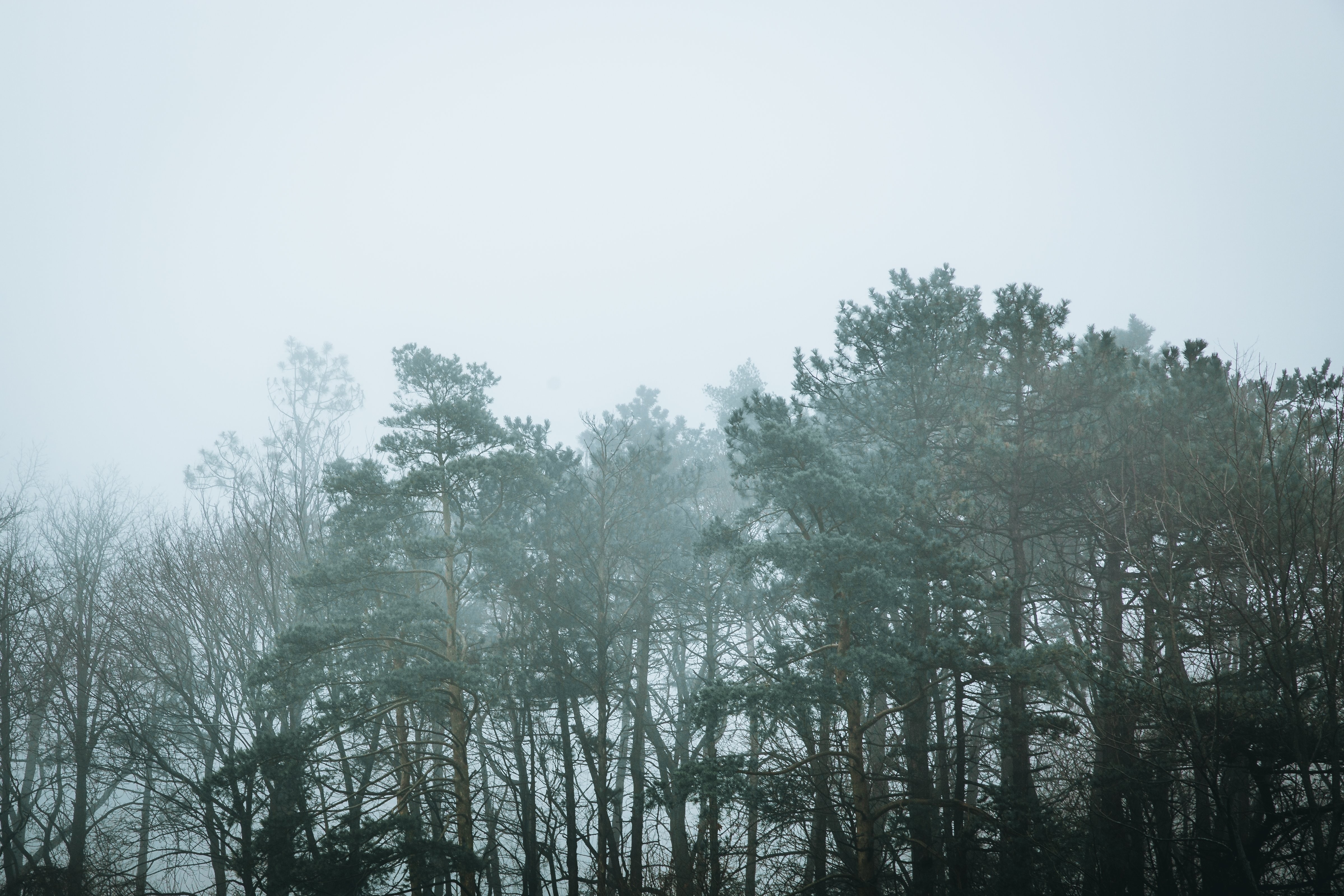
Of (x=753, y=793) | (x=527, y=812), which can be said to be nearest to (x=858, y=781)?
(x=753, y=793)

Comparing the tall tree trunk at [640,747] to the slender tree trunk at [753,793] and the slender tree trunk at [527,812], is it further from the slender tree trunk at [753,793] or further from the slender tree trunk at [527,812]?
the slender tree trunk at [753,793]

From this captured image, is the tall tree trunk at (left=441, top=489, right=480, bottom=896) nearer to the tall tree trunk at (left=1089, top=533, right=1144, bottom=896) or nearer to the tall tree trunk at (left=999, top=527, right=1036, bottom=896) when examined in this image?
the tall tree trunk at (left=999, top=527, right=1036, bottom=896)

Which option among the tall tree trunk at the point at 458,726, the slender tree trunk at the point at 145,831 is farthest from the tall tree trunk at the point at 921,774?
the slender tree trunk at the point at 145,831

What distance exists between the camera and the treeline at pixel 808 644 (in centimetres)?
953

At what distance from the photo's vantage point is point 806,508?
38.7ft

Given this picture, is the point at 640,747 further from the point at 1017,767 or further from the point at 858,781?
Answer: the point at 1017,767

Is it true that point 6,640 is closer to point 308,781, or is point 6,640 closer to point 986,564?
point 308,781

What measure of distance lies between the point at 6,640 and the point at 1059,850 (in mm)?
18443

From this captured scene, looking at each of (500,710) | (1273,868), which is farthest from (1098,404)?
(500,710)

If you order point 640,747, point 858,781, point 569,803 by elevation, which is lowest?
point 569,803

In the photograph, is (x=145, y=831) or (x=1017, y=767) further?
(x=145, y=831)

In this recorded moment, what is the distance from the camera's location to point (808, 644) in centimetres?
1248

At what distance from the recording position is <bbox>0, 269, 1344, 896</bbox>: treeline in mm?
9531

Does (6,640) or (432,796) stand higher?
(6,640)
